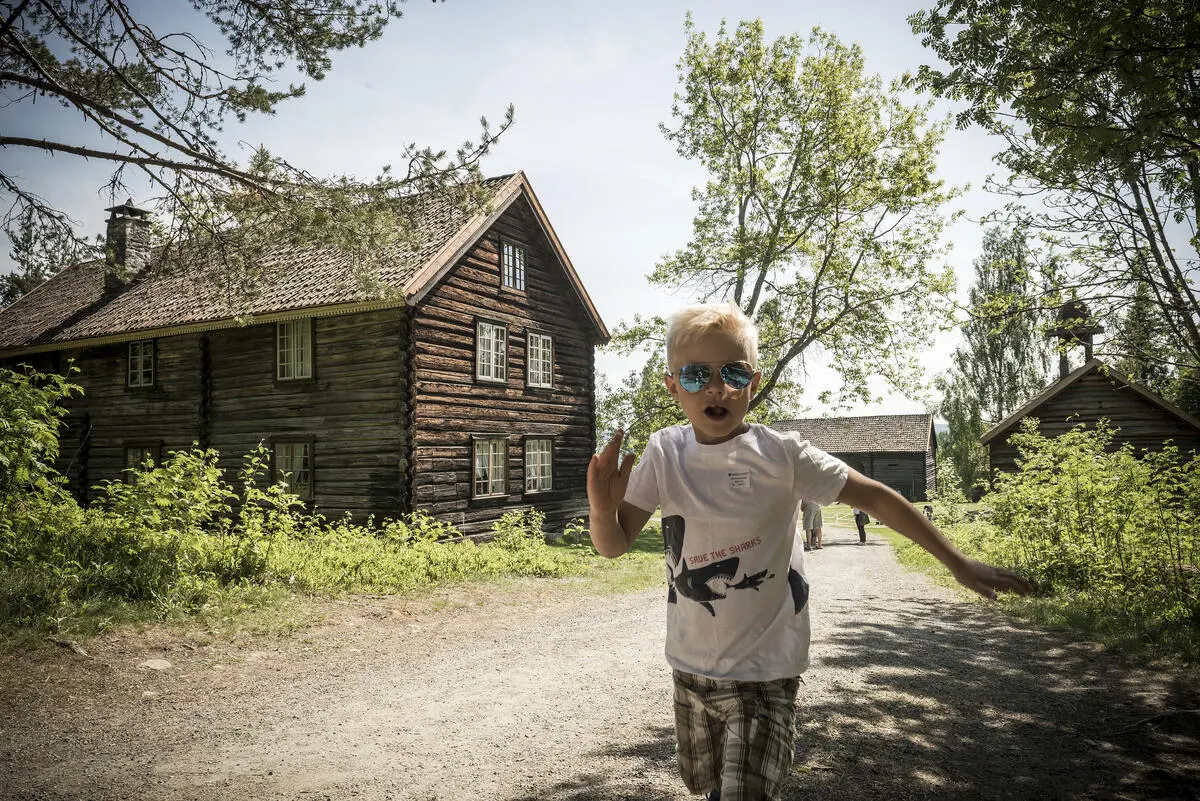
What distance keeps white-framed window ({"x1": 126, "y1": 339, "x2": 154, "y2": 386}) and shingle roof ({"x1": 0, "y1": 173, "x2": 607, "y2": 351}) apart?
30.9 inches

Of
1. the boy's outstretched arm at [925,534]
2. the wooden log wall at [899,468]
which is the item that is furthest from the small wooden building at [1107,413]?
the wooden log wall at [899,468]

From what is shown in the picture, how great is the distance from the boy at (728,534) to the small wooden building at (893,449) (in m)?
44.1

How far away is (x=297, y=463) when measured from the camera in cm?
1691

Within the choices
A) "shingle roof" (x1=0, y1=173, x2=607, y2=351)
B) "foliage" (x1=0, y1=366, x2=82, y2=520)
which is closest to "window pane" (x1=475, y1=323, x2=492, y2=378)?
"shingle roof" (x1=0, y1=173, x2=607, y2=351)

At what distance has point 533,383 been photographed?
19797 mm

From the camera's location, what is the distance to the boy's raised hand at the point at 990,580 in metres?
2.02

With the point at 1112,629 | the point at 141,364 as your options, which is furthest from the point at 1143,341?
the point at 141,364

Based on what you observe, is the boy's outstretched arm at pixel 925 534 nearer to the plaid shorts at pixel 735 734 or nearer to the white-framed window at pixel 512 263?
the plaid shorts at pixel 735 734

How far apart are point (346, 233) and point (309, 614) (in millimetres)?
4510

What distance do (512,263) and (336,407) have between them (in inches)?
248

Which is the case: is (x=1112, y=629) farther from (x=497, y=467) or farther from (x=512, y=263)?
(x=512, y=263)

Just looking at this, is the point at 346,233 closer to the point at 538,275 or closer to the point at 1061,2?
the point at 1061,2

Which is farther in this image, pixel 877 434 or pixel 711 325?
pixel 877 434

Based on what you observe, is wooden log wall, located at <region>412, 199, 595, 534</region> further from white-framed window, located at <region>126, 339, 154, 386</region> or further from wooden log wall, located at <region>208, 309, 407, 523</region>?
white-framed window, located at <region>126, 339, 154, 386</region>
